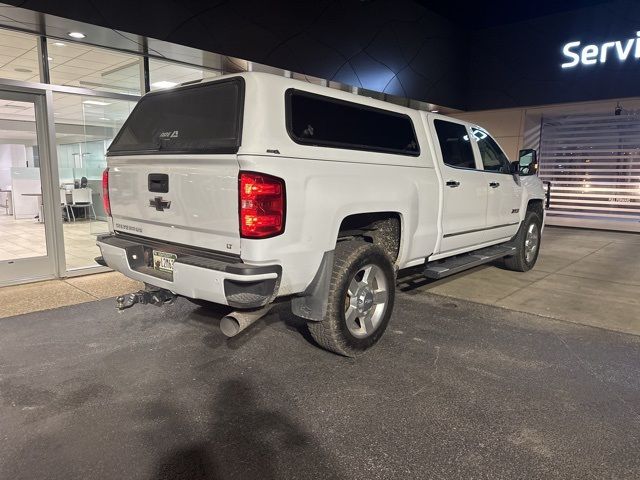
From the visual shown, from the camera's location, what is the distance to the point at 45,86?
237 inches

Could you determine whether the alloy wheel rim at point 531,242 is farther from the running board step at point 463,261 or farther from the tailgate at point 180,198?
the tailgate at point 180,198

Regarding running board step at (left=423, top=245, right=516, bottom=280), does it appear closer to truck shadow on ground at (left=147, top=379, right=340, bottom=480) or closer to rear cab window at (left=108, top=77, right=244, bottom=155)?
truck shadow on ground at (left=147, top=379, right=340, bottom=480)

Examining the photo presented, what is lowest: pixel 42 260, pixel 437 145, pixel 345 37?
pixel 42 260

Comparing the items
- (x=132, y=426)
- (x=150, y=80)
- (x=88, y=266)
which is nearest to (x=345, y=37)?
(x=150, y=80)

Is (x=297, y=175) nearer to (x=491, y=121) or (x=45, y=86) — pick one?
(x=45, y=86)

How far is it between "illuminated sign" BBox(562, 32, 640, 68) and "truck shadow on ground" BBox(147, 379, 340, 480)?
12.7 meters

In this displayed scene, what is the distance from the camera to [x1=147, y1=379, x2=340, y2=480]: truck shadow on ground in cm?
243

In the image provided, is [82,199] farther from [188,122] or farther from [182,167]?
[182,167]

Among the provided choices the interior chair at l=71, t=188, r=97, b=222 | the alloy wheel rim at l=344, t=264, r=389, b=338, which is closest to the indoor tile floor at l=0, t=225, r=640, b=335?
the interior chair at l=71, t=188, r=97, b=222

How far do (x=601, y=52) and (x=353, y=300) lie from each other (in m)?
11.7

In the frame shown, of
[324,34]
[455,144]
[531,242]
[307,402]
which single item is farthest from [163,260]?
[324,34]

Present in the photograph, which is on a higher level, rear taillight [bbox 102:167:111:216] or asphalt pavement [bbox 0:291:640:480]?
rear taillight [bbox 102:167:111:216]

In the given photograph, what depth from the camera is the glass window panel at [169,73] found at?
7.35 metres

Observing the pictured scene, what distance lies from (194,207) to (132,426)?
4.80ft
